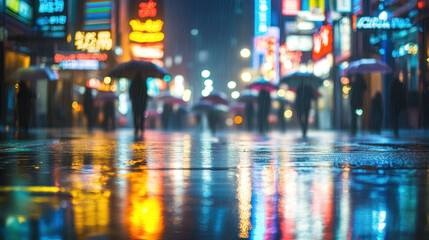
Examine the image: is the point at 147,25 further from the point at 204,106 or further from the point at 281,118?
the point at 281,118

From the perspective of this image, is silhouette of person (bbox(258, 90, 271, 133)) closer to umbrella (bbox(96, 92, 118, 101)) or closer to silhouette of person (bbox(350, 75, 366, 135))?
silhouette of person (bbox(350, 75, 366, 135))

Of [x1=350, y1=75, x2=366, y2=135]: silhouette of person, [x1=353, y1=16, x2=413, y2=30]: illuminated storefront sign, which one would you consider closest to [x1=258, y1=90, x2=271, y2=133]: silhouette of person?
[x1=353, y1=16, x2=413, y2=30]: illuminated storefront sign

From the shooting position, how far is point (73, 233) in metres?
3.80

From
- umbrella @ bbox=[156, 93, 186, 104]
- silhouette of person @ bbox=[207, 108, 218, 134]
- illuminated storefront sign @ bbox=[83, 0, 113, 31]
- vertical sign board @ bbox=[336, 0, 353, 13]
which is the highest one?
illuminated storefront sign @ bbox=[83, 0, 113, 31]

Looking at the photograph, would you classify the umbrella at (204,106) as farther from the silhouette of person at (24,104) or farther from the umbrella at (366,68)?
the silhouette of person at (24,104)

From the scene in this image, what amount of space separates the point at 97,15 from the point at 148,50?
18070 mm

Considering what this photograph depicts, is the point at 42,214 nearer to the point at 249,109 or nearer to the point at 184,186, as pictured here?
the point at 184,186

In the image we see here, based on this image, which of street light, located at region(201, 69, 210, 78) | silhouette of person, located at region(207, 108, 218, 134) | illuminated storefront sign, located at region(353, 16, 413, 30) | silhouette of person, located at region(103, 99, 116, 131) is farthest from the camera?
street light, located at region(201, 69, 210, 78)

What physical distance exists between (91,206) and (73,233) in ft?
3.37

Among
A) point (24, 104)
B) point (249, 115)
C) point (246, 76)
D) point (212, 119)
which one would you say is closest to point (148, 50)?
point (249, 115)

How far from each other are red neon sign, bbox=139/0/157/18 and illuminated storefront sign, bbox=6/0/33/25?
1330 inches

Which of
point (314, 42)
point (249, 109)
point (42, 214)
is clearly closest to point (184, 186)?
point (42, 214)

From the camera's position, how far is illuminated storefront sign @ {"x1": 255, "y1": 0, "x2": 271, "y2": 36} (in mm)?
79812

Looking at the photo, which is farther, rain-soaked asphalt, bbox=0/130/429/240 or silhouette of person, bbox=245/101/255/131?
silhouette of person, bbox=245/101/255/131
